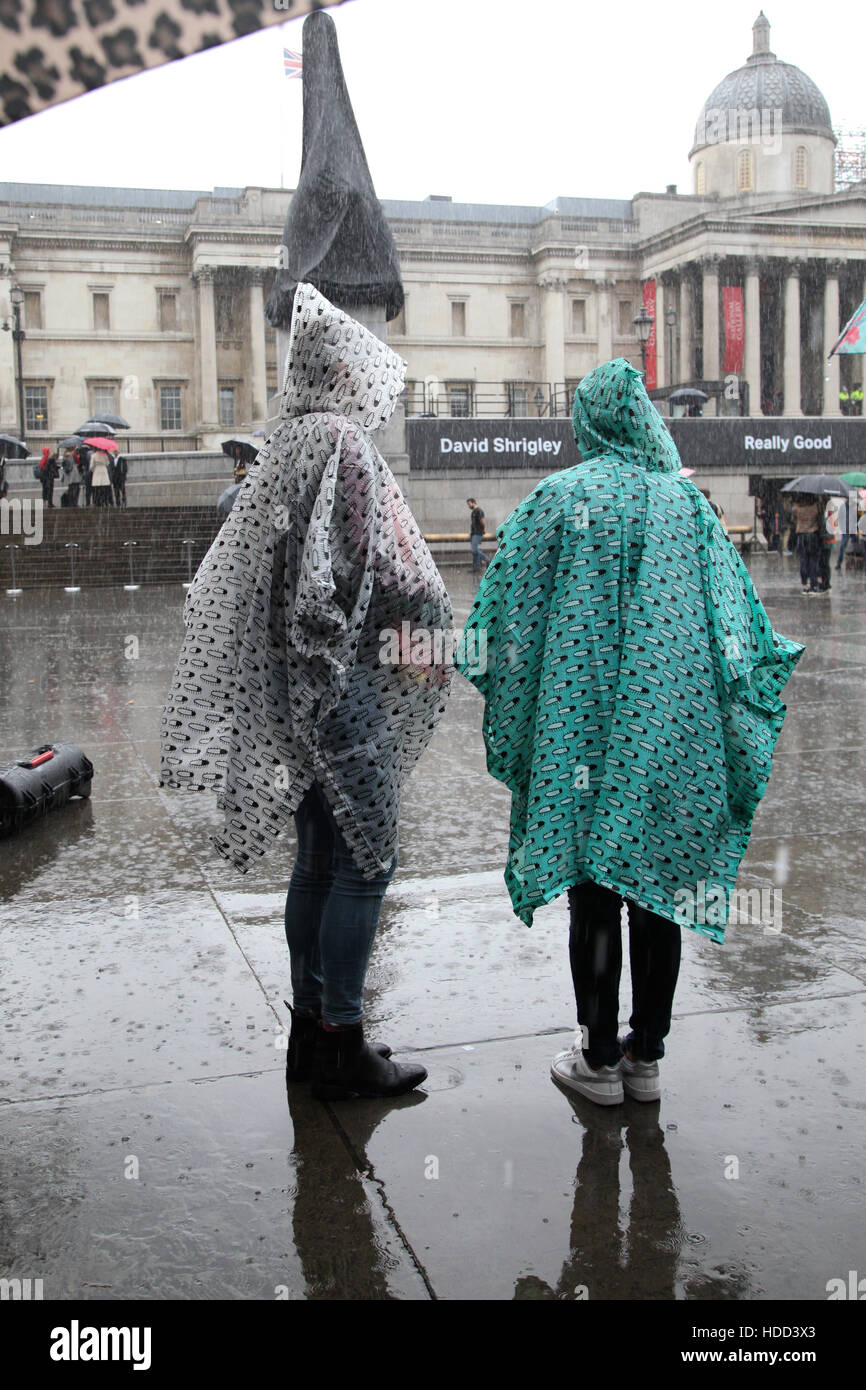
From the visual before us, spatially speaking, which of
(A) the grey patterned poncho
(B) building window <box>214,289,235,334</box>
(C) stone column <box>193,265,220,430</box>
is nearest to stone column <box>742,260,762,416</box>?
(B) building window <box>214,289,235,334</box>

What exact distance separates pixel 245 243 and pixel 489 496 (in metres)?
37.6

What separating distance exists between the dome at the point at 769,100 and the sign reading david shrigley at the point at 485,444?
5546 cm

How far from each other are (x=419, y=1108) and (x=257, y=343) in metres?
66.3

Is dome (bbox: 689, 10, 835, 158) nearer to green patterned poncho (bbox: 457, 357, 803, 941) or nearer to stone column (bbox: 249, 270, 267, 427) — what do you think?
stone column (bbox: 249, 270, 267, 427)

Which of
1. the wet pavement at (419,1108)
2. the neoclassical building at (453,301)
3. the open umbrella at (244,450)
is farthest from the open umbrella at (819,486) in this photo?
the neoclassical building at (453,301)

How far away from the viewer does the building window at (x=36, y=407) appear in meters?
65.4

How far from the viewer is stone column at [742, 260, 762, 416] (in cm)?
6800

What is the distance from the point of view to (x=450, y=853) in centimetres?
530

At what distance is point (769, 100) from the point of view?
78.6 meters

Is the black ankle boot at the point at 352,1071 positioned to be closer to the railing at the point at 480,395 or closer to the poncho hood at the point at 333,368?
the poncho hood at the point at 333,368

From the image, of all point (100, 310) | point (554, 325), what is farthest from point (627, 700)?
point (554, 325)

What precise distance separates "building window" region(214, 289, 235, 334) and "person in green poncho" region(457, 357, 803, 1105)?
67.2m
